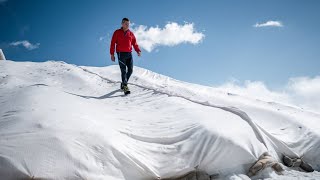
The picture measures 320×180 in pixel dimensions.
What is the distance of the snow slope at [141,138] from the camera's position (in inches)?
114

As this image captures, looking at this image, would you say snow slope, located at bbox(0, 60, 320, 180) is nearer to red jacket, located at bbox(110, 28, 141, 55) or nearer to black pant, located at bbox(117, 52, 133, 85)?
black pant, located at bbox(117, 52, 133, 85)

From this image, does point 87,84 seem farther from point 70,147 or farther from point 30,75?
point 70,147

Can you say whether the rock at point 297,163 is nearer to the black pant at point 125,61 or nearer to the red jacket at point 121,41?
the black pant at point 125,61

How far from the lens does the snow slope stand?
114 inches

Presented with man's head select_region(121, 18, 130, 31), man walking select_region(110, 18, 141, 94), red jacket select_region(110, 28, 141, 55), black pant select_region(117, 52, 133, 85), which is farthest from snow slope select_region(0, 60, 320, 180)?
man's head select_region(121, 18, 130, 31)

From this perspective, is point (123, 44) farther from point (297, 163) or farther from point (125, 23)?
point (297, 163)

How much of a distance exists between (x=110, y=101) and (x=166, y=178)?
2879mm

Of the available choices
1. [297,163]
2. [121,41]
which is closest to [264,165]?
[297,163]

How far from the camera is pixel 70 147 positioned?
2994 mm

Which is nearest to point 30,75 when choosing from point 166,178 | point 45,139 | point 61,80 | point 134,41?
point 61,80

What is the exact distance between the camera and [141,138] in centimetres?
373

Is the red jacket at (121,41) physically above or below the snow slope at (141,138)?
above

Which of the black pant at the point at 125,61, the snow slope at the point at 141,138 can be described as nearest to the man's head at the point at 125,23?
the black pant at the point at 125,61

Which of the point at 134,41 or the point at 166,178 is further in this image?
the point at 134,41
